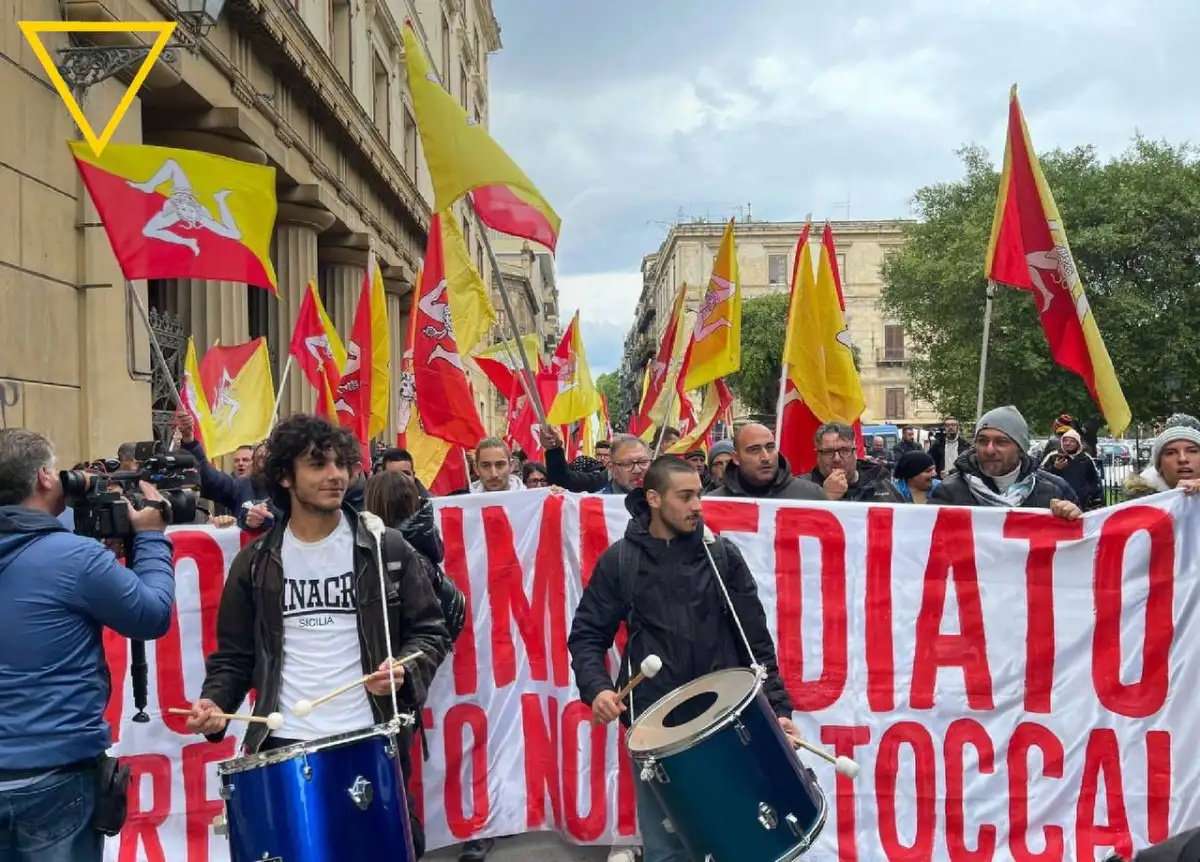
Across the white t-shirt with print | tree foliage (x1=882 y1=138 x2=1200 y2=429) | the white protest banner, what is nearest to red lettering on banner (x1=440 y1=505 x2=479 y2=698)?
the white protest banner

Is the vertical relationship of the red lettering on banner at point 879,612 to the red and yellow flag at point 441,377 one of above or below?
below

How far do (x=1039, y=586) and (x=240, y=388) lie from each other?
6.31 m

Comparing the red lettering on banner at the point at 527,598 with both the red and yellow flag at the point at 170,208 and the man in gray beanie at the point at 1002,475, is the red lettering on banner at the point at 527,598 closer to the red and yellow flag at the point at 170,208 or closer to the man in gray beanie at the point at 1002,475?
the man in gray beanie at the point at 1002,475

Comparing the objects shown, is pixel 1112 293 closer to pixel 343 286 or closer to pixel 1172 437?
pixel 343 286

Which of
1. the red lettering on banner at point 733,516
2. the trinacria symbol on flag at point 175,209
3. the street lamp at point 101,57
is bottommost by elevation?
the red lettering on banner at point 733,516

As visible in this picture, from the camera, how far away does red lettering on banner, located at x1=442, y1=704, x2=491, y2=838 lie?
4531mm

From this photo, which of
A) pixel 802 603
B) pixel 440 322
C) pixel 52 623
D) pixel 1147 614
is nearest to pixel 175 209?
pixel 440 322

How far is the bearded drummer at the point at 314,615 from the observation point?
3014 millimetres

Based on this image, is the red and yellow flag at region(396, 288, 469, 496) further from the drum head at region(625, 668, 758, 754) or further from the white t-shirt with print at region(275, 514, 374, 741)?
the drum head at region(625, 668, 758, 754)

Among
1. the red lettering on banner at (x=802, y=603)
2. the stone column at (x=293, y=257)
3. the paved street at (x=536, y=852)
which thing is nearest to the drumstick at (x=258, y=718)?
the paved street at (x=536, y=852)

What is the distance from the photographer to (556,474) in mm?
6148

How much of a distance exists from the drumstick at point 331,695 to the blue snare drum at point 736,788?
725 mm

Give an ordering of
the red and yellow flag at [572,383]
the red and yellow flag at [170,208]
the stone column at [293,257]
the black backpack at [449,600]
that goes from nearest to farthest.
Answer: the black backpack at [449,600] < the red and yellow flag at [170,208] < the red and yellow flag at [572,383] < the stone column at [293,257]

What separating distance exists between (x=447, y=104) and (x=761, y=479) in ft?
8.88
